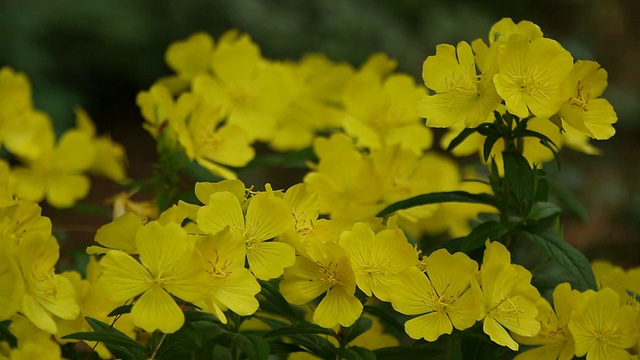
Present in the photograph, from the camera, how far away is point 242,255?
1.03 m

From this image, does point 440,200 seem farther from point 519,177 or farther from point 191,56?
point 191,56

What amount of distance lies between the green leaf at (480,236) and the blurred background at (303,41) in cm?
105

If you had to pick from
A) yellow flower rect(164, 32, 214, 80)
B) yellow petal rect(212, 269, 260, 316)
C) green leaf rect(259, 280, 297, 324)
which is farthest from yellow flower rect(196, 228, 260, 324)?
yellow flower rect(164, 32, 214, 80)

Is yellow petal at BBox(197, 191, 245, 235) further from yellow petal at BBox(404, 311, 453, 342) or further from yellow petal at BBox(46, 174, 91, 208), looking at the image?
yellow petal at BBox(46, 174, 91, 208)

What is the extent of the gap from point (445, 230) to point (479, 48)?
2.11ft

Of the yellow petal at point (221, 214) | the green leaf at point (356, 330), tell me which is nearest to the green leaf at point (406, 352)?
the green leaf at point (356, 330)

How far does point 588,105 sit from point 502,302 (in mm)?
254

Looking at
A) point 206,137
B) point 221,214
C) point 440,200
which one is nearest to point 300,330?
point 221,214

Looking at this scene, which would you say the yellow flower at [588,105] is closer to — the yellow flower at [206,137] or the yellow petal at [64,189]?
the yellow flower at [206,137]

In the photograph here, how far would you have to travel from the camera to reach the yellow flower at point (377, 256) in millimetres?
1089

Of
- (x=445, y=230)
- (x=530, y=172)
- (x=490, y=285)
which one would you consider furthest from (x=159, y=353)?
(x=445, y=230)

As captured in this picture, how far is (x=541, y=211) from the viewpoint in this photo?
1.25 m

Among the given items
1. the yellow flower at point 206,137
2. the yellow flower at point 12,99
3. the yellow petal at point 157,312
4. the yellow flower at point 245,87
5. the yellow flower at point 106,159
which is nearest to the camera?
the yellow petal at point 157,312

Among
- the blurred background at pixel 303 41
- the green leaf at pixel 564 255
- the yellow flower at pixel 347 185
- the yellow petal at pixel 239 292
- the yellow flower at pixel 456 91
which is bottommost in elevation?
the blurred background at pixel 303 41
